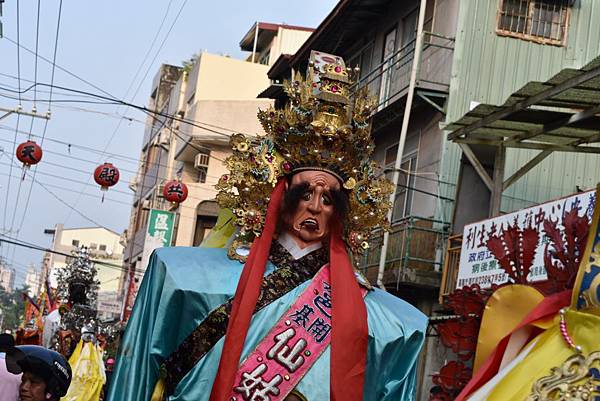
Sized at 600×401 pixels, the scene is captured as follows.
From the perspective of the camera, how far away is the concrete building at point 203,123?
36562 mm

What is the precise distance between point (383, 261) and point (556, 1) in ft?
17.8

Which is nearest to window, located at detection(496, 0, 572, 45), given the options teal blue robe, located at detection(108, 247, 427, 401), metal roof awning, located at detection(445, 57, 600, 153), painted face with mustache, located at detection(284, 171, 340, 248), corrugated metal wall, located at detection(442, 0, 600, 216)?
corrugated metal wall, located at detection(442, 0, 600, 216)

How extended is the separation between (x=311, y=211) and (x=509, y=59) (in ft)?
49.6

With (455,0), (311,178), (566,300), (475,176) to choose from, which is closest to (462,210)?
(475,176)

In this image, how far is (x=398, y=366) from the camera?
4621mm

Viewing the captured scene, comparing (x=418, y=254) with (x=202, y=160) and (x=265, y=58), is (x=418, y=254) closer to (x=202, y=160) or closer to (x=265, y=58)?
(x=202, y=160)

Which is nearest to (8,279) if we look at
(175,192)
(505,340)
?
(175,192)

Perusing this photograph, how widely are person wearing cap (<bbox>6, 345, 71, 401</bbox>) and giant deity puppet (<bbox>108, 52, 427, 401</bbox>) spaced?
3.05ft

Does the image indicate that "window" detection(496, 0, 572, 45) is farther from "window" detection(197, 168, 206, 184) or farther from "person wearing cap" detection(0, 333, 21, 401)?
"window" detection(197, 168, 206, 184)

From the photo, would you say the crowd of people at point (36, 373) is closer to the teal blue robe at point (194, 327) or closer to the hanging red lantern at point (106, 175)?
the teal blue robe at point (194, 327)

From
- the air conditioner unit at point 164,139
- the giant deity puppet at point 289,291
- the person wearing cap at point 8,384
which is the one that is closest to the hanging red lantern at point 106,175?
the person wearing cap at point 8,384

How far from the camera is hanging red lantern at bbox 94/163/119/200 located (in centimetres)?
2316

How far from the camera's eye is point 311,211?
4684 mm

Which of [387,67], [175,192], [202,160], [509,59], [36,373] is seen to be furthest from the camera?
[202,160]
